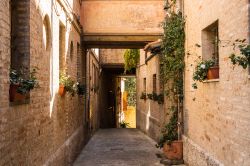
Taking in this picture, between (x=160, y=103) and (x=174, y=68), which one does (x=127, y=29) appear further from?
(x=174, y=68)

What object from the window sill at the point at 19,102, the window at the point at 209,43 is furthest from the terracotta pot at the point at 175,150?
the window sill at the point at 19,102

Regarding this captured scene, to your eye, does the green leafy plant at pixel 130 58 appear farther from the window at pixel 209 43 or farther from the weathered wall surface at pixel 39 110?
the window at pixel 209 43

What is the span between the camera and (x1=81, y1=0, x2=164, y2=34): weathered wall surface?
15.0 meters

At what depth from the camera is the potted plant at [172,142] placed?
38.0ft

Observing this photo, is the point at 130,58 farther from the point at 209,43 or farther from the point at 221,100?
the point at 221,100

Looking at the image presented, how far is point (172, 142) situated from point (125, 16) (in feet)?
18.6

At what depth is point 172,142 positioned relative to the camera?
1169cm

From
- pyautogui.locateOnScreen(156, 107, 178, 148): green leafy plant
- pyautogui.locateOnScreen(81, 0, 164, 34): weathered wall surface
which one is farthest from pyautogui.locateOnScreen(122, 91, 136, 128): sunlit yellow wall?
pyautogui.locateOnScreen(156, 107, 178, 148): green leafy plant

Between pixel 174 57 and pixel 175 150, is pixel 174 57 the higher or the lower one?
the higher one

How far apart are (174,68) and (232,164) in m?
5.19

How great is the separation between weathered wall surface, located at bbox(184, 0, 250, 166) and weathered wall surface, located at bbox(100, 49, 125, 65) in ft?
53.2

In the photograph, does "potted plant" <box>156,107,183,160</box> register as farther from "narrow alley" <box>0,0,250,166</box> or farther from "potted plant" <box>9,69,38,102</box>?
"potted plant" <box>9,69,38,102</box>

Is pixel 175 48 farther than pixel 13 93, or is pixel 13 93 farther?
pixel 175 48

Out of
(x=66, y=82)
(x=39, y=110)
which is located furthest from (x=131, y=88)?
(x=39, y=110)
